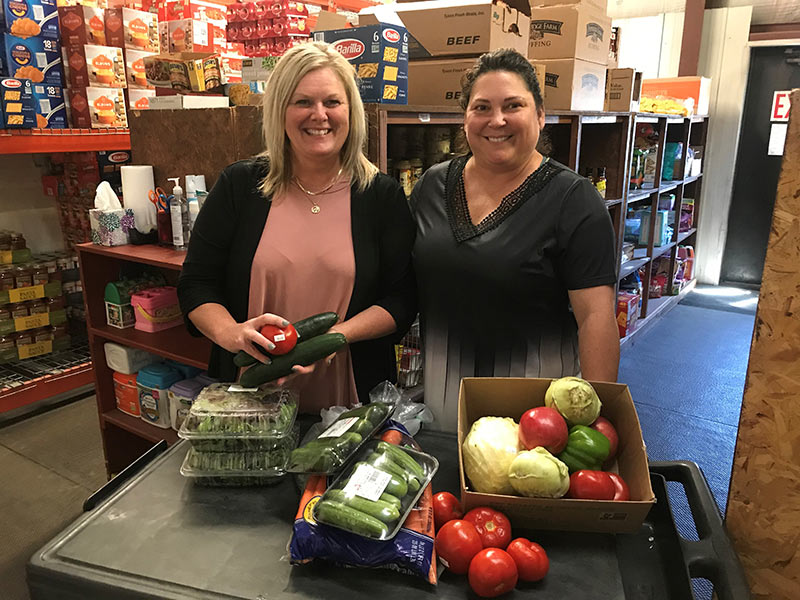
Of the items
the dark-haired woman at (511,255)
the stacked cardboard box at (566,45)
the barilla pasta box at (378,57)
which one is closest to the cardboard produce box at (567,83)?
the stacked cardboard box at (566,45)

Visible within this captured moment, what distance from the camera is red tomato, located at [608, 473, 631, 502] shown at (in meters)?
1.08

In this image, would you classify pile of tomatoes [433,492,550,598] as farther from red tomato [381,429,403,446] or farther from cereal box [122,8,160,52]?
cereal box [122,8,160,52]

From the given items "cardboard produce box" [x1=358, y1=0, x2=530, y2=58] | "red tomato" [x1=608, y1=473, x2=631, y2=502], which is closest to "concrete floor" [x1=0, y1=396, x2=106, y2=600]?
"red tomato" [x1=608, y1=473, x2=631, y2=502]

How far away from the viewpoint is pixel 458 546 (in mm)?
1009

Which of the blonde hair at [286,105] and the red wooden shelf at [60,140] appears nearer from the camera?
the blonde hair at [286,105]

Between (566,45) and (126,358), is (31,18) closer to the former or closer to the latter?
(126,358)

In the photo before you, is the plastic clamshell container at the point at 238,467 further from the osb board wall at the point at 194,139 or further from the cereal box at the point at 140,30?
the cereal box at the point at 140,30

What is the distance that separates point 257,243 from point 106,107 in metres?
2.72

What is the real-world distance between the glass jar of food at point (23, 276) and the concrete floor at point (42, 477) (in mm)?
794

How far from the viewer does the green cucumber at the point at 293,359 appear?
1.39 m

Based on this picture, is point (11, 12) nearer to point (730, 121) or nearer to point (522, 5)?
point (522, 5)

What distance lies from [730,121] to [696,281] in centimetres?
169

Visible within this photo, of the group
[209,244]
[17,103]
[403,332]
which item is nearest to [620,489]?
[403,332]

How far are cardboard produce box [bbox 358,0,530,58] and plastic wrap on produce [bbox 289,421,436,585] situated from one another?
216 centimetres
